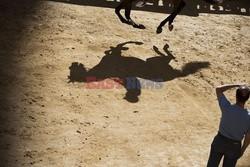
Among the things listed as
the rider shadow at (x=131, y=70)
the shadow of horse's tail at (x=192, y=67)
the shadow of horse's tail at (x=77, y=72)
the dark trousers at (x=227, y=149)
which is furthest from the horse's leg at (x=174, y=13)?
the dark trousers at (x=227, y=149)

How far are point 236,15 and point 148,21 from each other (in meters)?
3.06

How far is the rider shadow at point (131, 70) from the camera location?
29.4 ft

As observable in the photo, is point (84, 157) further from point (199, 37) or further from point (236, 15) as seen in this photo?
point (236, 15)

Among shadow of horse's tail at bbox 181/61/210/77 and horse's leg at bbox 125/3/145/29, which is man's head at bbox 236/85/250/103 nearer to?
shadow of horse's tail at bbox 181/61/210/77

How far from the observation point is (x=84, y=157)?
269 inches

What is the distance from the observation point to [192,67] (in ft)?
32.8

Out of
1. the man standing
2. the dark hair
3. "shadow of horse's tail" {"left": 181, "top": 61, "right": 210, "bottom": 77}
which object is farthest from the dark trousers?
"shadow of horse's tail" {"left": 181, "top": 61, "right": 210, "bottom": 77}

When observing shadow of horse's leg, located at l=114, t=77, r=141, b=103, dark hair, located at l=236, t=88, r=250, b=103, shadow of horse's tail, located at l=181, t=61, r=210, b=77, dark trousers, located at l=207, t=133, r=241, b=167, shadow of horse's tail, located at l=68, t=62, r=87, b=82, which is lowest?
shadow of horse's leg, located at l=114, t=77, r=141, b=103

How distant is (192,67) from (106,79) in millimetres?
2253

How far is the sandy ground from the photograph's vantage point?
→ 23.2 ft

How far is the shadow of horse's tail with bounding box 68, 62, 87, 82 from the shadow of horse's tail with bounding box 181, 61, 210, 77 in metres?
2.34

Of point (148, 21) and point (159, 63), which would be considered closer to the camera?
point (159, 63)

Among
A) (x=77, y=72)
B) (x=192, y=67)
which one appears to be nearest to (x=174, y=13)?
(x=192, y=67)

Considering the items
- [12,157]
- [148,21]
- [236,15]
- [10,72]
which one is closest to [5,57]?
[10,72]
